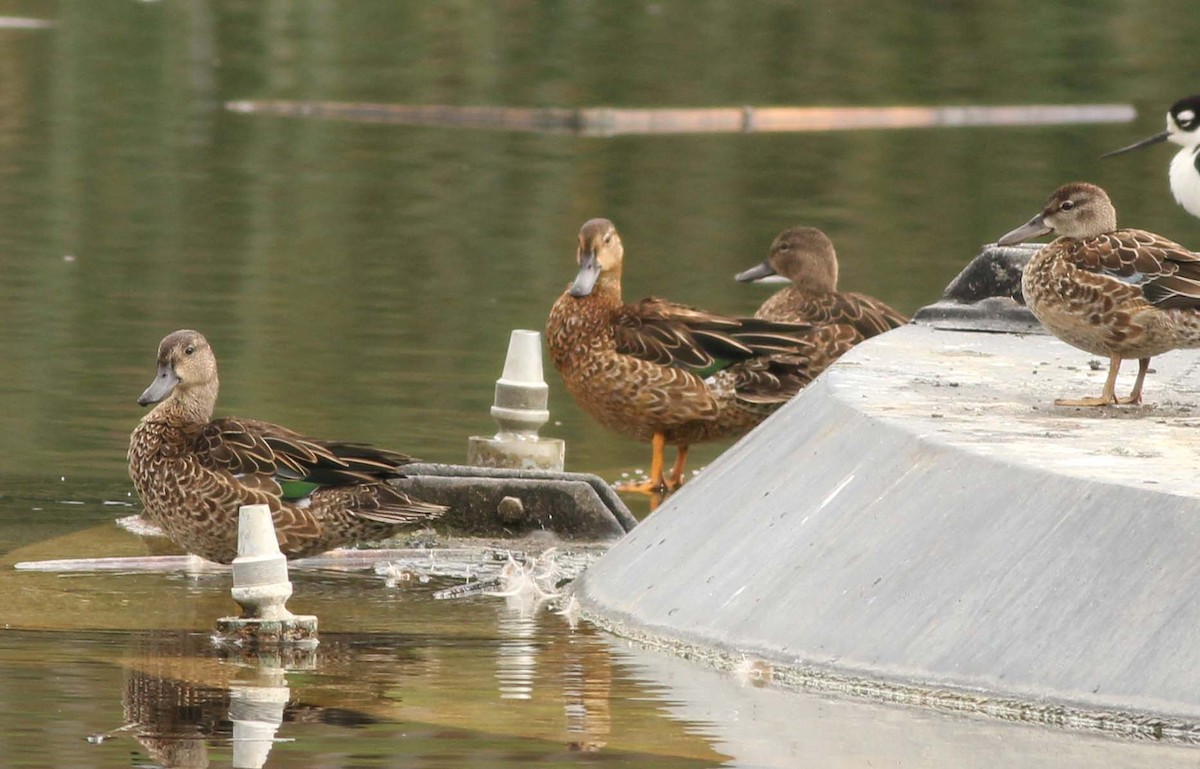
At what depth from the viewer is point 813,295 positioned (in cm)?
1291

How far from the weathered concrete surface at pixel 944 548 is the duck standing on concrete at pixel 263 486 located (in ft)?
3.35

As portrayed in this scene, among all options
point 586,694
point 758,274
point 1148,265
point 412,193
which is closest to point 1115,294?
point 1148,265

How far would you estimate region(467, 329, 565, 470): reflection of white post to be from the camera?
11.1m

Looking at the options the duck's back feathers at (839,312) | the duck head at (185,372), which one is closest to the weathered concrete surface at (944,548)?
the duck head at (185,372)

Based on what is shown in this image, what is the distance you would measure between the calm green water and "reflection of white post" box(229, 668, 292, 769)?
0.68ft

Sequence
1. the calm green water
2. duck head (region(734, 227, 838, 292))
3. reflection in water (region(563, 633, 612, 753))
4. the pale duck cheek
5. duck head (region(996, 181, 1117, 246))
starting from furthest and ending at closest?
the pale duck cheek
duck head (region(734, 227, 838, 292))
the calm green water
duck head (region(996, 181, 1117, 246))
reflection in water (region(563, 633, 612, 753))

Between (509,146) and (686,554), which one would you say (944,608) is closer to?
(686,554)

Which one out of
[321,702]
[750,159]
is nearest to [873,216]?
[750,159]

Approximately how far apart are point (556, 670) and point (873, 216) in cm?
1567

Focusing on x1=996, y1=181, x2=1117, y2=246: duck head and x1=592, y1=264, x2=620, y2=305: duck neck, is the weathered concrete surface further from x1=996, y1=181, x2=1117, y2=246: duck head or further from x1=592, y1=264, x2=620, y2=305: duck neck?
x1=592, y1=264, x2=620, y2=305: duck neck

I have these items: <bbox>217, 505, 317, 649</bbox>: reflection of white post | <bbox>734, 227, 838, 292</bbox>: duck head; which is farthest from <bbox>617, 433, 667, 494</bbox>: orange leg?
<bbox>217, 505, 317, 649</bbox>: reflection of white post

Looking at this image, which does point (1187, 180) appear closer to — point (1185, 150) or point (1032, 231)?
point (1185, 150)

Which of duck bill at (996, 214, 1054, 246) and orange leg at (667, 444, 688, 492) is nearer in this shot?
duck bill at (996, 214, 1054, 246)

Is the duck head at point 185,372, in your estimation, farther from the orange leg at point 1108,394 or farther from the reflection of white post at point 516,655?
the orange leg at point 1108,394
